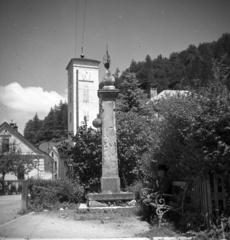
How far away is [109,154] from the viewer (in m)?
10.5

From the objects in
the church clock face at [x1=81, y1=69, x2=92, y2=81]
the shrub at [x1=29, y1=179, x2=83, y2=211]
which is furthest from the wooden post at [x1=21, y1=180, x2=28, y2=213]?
the church clock face at [x1=81, y1=69, x2=92, y2=81]

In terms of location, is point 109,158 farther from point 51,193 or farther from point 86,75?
point 86,75

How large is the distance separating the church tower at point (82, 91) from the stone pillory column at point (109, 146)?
122 feet

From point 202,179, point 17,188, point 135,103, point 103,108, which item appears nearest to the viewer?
point 202,179

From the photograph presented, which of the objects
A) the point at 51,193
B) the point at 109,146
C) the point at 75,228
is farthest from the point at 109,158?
the point at 75,228

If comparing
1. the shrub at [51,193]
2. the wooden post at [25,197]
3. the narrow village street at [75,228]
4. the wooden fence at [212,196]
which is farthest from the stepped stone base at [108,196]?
the wooden fence at [212,196]

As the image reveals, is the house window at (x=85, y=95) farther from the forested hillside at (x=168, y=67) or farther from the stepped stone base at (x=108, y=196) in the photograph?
the stepped stone base at (x=108, y=196)

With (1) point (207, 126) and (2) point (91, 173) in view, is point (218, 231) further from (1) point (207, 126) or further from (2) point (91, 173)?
(2) point (91, 173)

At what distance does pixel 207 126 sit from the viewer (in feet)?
18.0

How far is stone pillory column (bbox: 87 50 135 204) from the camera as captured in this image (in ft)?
32.3

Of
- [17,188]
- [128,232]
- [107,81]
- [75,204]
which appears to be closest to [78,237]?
[128,232]

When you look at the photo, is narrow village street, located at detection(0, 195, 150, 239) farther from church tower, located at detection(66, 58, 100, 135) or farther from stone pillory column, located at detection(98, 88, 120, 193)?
church tower, located at detection(66, 58, 100, 135)

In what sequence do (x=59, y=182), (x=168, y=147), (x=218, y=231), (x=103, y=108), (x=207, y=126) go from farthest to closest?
(x=59, y=182) < (x=103, y=108) < (x=168, y=147) < (x=207, y=126) < (x=218, y=231)

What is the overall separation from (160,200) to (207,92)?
8.75 feet
